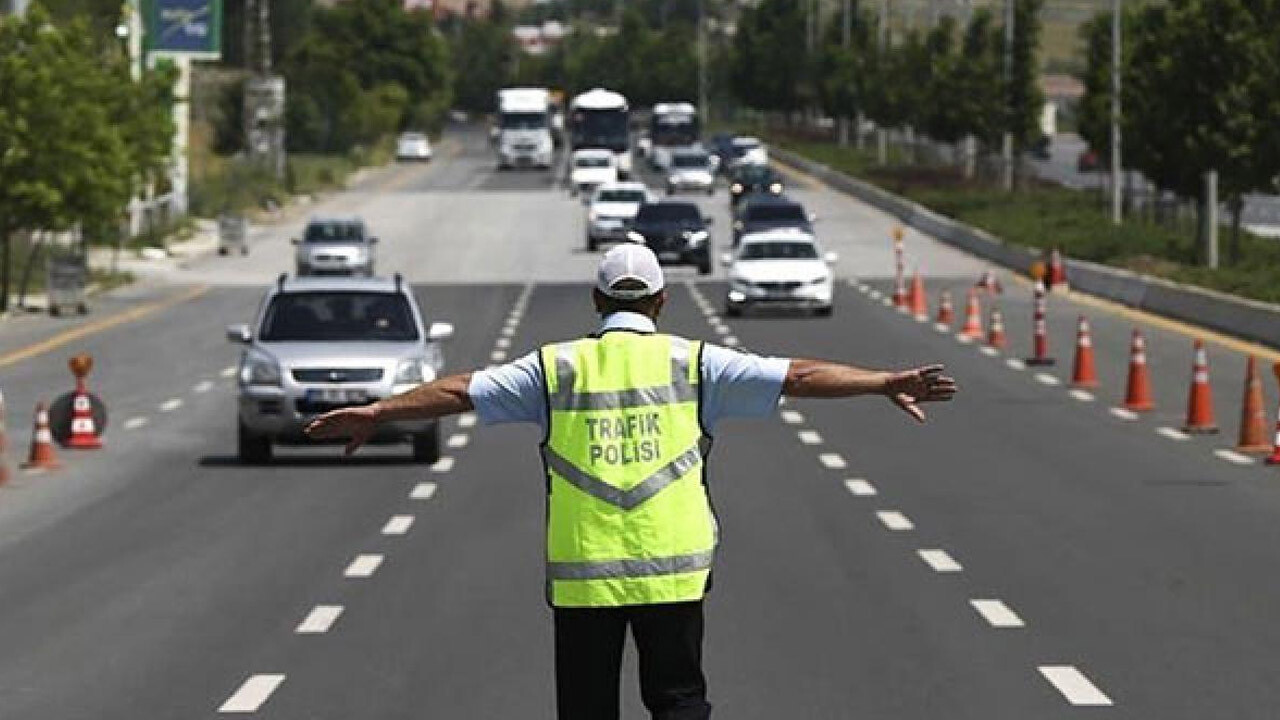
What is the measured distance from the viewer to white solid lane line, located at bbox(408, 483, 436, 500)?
82.4 ft

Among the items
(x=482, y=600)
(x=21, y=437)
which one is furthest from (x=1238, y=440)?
(x=482, y=600)

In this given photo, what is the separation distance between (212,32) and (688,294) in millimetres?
26490

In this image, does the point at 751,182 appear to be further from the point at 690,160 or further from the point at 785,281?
the point at 785,281

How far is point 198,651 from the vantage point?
15805 mm

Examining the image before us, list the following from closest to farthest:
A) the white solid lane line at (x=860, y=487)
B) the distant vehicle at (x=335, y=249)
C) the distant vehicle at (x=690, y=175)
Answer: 1. the white solid lane line at (x=860, y=487)
2. the distant vehicle at (x=335, y=249)
3. the distant vehicle at (x=690, y=175)

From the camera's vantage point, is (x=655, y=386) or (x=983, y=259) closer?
(x=655, y=386)

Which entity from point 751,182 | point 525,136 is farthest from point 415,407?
point 525,136

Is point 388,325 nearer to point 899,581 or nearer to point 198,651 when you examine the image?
point 899,581

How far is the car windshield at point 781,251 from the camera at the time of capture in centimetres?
5488

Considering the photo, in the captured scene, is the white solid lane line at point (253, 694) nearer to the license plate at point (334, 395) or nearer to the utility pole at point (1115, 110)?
the license plate at point (334, 395)

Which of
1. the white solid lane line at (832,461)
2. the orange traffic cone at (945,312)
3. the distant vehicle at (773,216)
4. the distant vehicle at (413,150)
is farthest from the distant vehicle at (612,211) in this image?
the distant vehicle at (413,150)

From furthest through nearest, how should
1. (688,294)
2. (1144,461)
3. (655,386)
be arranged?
(688,294)
(1144,461)
(655,386)

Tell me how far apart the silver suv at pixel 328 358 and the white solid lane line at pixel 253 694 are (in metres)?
12.3

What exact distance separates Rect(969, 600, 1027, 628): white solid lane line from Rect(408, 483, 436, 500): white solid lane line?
8011 mm
